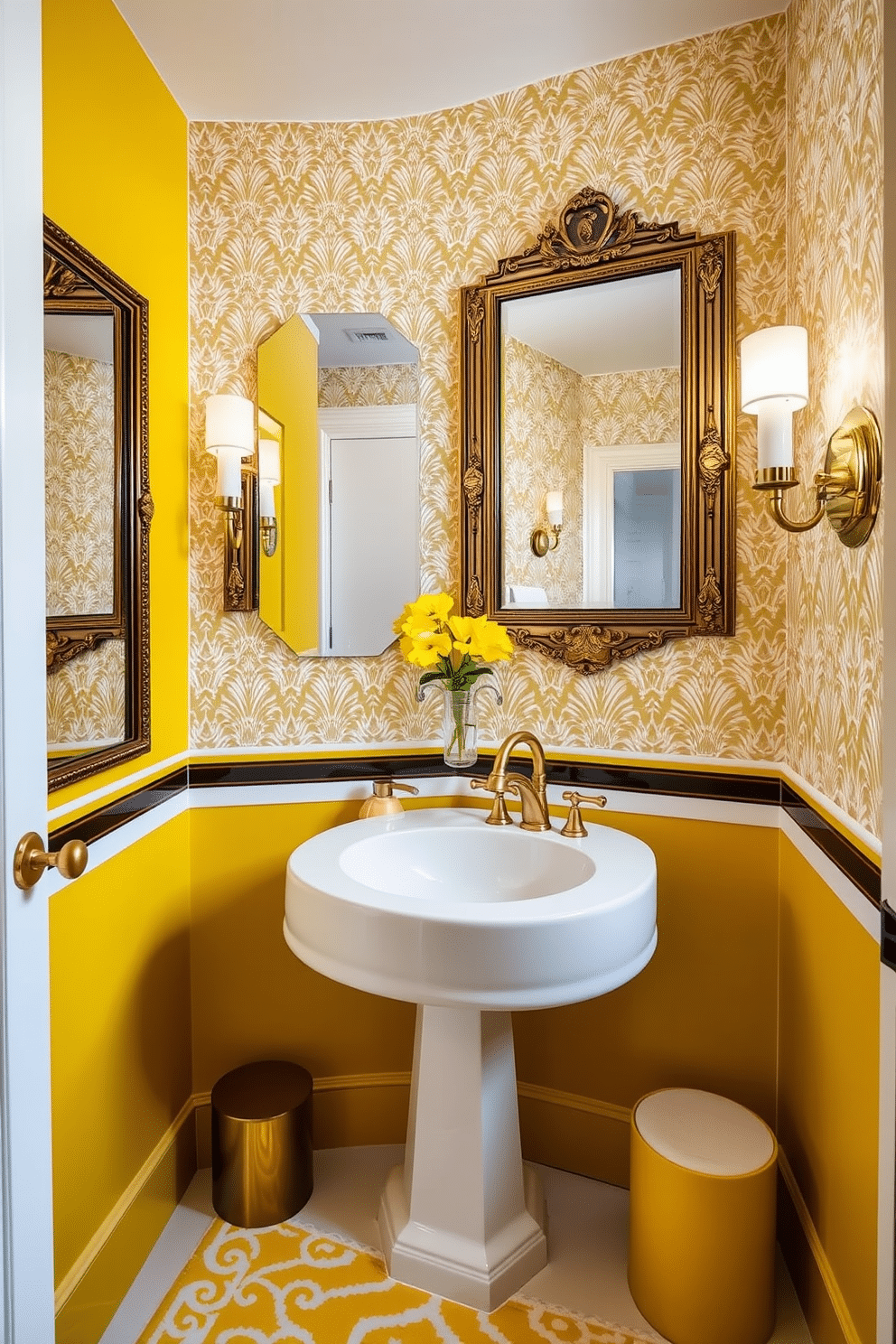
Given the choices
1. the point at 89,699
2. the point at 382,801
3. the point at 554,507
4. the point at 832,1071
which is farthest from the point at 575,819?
the point at 89,699

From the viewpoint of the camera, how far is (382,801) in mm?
1778

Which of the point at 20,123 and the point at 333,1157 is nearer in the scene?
the point at 20,123

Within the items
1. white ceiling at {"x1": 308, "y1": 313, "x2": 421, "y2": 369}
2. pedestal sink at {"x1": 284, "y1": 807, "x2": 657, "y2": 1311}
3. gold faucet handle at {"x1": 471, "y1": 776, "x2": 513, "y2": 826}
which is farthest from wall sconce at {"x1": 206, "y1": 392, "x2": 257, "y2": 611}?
gold faucet handle at {"x1": 471, "y1": 776, "x2": 513, "y2": 826}

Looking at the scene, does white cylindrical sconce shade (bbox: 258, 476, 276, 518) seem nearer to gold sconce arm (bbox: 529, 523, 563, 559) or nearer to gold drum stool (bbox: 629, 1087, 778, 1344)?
gold sconce arm (bbox: 529, 523, 563, 559)

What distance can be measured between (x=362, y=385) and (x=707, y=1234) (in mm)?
1837

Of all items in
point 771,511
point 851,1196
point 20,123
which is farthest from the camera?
point 771,511

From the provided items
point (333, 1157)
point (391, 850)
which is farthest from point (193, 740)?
point (333, 1157)

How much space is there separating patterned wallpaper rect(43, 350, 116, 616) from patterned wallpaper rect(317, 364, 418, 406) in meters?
0.53

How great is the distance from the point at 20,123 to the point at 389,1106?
2004mm

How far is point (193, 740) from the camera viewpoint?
1.85m

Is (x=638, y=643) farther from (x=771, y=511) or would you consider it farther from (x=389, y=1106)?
(x=389, y=1106)

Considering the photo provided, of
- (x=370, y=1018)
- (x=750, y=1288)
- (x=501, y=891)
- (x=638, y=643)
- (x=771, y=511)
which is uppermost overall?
(x=771, y=511)

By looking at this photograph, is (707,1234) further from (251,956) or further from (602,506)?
(602,506)

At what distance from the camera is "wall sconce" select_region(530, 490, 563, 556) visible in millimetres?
1773
